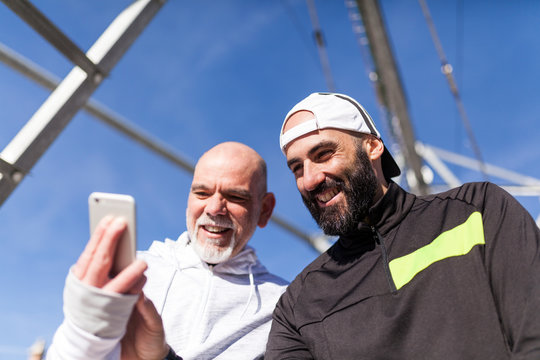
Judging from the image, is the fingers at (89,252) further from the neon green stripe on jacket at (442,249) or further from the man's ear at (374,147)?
the man's ear at (374,147)

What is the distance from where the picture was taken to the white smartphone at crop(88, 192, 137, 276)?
4.84 ft

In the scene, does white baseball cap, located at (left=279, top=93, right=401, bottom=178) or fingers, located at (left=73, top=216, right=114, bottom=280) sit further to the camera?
white baseball cap, located at (left=279, top=93, right=401, bottom=178)

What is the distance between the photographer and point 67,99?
10.5 feet

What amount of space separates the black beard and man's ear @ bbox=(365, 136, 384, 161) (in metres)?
0.15

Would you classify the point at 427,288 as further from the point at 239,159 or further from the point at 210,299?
the point at 239,159

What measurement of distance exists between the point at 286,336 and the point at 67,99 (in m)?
2.28

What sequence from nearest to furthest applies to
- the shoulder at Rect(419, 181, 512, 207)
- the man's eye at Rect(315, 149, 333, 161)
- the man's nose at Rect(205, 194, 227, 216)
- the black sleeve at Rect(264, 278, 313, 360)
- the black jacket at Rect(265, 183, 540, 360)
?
the black jacket at Rect(265, 183, 540, 360) → the shoulder at Rect(419, 181, 512, 207) → the black sleeve at Rect(264, 278, 313, 360) → the man's eye at Rect(315, 149, 333, 161) → the man's nose at Rect(205, 194, 227, 216)

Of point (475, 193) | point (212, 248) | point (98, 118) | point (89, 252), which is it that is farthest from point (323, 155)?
point (98, 118)

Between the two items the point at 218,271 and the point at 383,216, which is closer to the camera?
the point at 383,216

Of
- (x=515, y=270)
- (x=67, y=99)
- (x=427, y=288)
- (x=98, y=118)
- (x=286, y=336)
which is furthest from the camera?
(x=98, y=118)

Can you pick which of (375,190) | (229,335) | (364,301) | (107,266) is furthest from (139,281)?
(375,190)

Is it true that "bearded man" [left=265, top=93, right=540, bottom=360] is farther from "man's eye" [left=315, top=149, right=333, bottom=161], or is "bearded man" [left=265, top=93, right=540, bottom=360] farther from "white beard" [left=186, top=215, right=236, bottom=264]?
"white beard" [left=186, top=215, right=236, bottom=264]

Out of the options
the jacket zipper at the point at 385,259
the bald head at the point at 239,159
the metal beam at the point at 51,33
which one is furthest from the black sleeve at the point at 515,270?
the metal beam at the point at 51,33

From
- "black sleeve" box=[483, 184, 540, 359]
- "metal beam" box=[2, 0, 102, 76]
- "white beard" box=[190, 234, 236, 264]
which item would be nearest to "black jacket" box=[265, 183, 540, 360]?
"black sleeve" box=[483, 184, 540, 359]
